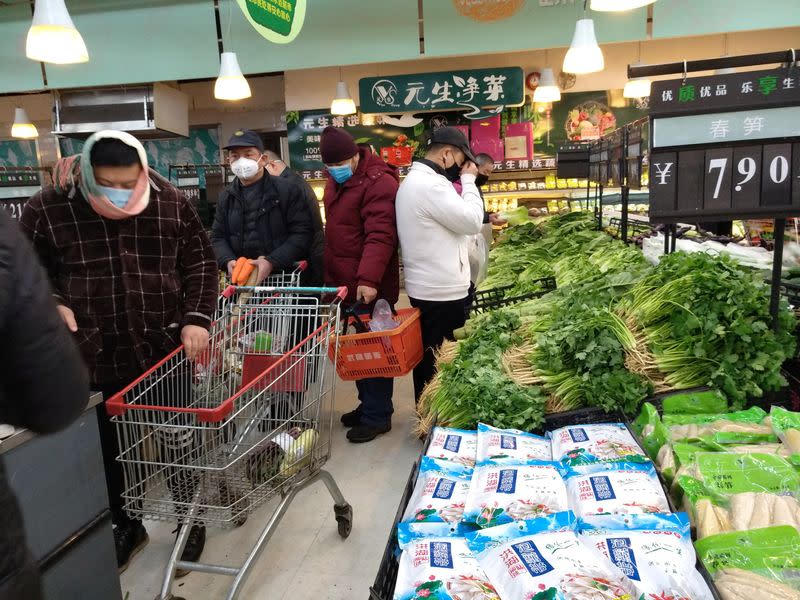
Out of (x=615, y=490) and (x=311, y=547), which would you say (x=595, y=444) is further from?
(x=311, y=547)

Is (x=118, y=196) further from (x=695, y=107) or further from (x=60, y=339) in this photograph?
(x=695, y=107)

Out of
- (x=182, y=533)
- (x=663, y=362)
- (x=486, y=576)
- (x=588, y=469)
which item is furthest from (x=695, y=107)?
(x=182, y=533)

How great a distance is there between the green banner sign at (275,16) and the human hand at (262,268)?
1.66 meters

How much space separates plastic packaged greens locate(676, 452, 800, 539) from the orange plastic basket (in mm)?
1682

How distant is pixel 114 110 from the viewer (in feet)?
27.1

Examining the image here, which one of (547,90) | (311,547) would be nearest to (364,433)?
(311,547)

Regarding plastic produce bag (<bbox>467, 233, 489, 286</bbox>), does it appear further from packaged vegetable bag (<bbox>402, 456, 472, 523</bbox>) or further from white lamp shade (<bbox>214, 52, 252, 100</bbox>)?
packaged vegetable bag (<bbox>402, 456, 472, 523</bbox>)

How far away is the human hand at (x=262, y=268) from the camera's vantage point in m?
3.53

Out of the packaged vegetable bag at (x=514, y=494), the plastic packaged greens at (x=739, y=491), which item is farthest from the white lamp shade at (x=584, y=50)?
the packaged vegetable bag at (x=514, y=494)

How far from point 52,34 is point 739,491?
5109 mm

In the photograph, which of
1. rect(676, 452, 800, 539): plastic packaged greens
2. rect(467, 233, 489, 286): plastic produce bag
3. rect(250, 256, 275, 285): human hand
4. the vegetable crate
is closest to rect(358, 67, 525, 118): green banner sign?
rect(467, 233, 489, 286): plastic produce bag

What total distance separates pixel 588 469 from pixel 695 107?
142cm

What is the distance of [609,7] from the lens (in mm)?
4035

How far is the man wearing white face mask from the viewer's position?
3865mm
